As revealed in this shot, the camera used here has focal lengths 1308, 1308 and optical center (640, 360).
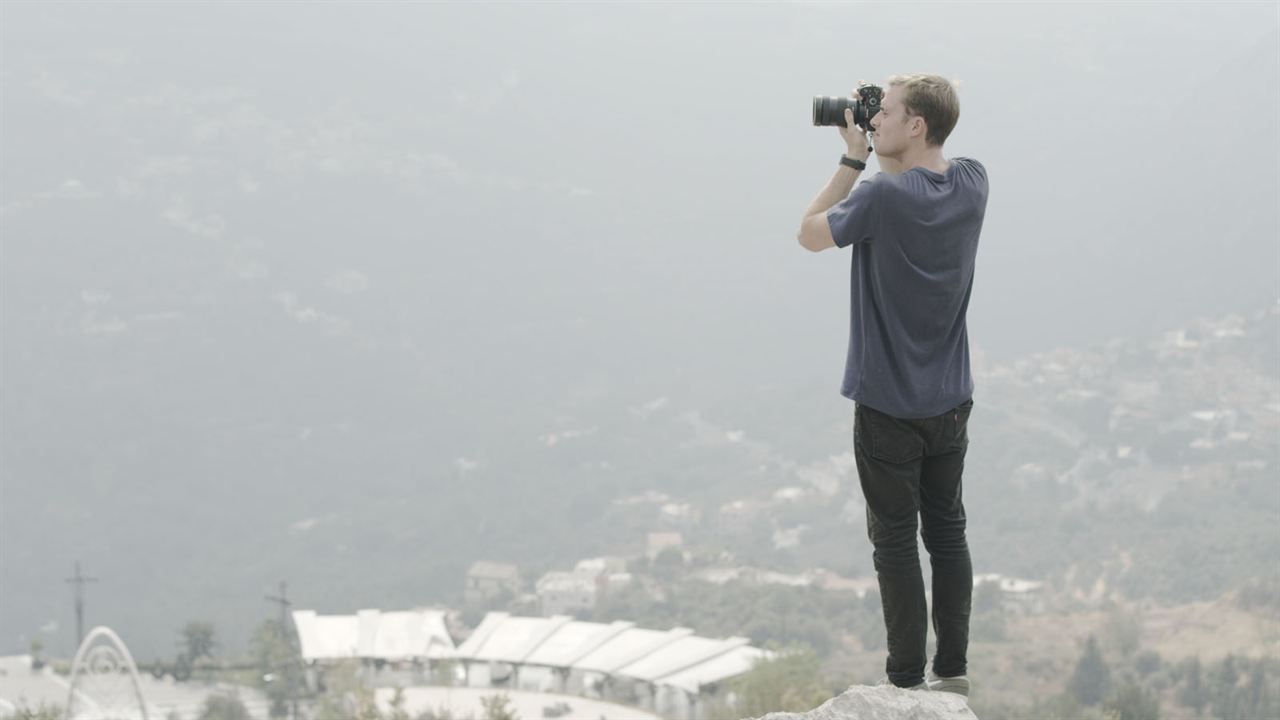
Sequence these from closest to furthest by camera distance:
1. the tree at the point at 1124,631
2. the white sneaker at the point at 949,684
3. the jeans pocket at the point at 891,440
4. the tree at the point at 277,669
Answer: the jeans pocket at the point at 891,440 < the white sneaker at the point at 949,684 < the tree at the point at 277,669 < the tree at the point at 1124,631

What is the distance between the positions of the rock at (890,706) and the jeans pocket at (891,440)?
66cm

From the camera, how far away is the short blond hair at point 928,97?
3189 millimetres

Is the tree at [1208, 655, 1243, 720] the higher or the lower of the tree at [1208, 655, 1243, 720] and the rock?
the lower

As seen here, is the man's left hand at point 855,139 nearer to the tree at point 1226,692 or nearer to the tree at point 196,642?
the tree at point 1226,692

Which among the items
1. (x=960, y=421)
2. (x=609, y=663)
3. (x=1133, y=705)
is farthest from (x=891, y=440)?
(x=609, y=663)

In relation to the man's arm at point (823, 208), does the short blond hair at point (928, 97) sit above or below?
above

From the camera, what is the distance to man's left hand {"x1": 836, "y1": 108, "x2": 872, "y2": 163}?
3.28m

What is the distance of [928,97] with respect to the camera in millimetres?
3186

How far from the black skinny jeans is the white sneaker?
0.02 metres

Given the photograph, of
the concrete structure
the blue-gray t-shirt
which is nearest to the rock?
the blue-gray t-shirt

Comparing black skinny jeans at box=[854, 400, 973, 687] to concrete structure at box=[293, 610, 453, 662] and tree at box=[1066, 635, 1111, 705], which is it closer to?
tree at box=[1066, 635, 1111, 705]

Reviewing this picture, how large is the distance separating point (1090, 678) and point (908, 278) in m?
27.6

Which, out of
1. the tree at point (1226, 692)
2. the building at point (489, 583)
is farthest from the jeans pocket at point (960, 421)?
the building at point (489, 583)

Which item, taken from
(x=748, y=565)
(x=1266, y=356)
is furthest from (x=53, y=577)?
(x=1266, y=356)
